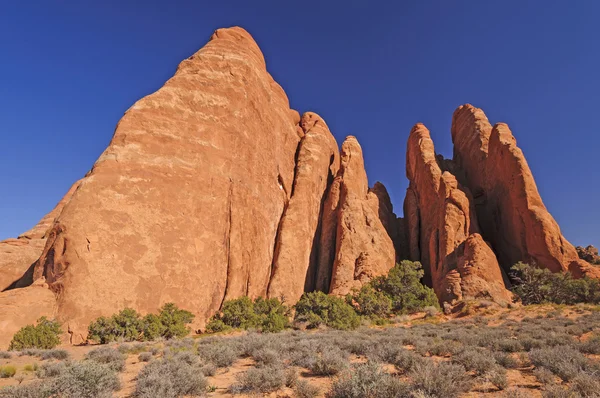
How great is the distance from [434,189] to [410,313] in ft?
67.4

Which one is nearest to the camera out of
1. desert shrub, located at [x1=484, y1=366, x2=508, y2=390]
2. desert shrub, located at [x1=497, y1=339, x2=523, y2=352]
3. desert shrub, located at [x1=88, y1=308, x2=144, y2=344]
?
desert shrub, located at [x1=484, y1=366, x2=508, y2=390]

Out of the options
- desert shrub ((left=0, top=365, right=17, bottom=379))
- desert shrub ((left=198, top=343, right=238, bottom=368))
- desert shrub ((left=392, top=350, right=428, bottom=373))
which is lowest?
desert shrub ((left=0, top=365, right=17, bottom=379))

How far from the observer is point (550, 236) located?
33.9 meters

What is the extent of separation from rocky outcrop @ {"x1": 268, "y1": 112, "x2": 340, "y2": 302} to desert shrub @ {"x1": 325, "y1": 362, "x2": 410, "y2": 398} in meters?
30.0

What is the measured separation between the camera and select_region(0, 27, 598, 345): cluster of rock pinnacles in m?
22.4

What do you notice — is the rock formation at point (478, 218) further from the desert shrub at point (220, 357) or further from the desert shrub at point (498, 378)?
the desert shrub at point (220, 357)

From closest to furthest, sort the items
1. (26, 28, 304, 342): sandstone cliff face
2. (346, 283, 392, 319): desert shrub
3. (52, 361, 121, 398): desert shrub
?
(52, 361, 121, 398): desert shrub, (26, 28, 304, 342): sandstone cliff face, (346, 283, 392, 319): desert shrub

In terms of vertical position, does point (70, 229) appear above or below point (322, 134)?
below

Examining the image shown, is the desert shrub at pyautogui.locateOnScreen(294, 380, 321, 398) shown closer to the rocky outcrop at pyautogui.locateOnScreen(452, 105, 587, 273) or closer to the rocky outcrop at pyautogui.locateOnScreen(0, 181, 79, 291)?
the rocky outcrop at pyautogui.locateOnScreen(0, 181, 79, 291)

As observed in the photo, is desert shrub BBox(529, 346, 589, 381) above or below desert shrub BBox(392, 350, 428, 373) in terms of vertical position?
above

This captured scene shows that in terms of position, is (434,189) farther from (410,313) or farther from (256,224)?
(256,224)

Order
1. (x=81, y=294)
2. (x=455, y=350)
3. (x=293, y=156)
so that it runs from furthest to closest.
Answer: (x=293, y=156), (x=81, y=294), (x=455, y=350)

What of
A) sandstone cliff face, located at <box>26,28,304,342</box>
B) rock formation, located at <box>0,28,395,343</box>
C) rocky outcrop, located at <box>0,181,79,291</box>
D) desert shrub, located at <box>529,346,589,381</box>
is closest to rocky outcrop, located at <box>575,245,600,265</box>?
rock formation, located at <box>0,28,395,343</box>

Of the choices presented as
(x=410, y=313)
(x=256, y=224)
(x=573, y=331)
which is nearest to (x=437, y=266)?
(x=410, y=313)
